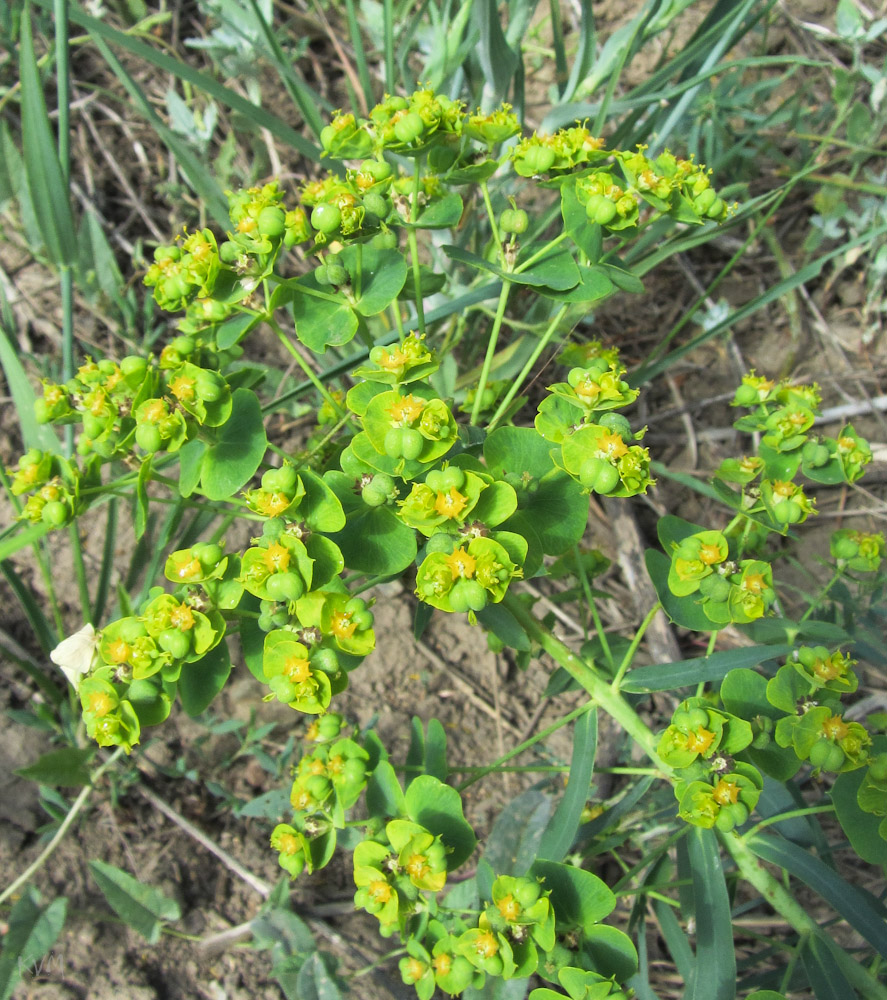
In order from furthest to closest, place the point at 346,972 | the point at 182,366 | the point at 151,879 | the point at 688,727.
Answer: the point at 151,879 → the point at 346,972 → the point at 182,366 → the point at 688,727

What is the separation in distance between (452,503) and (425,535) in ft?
0.47

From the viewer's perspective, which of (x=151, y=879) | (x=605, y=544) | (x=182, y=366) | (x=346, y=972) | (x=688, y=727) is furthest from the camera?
(x=605, y=544)

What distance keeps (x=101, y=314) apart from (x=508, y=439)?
171 cm

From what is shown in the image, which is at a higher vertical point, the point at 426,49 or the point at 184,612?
the point at 426,49

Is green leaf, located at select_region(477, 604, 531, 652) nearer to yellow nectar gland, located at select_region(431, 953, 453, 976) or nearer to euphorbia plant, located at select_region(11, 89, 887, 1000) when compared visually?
euphorbia plant, located at select_region(11, 89, 887, 1000)

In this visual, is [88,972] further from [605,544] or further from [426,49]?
[426,49]

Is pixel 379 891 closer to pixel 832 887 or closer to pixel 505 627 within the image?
pixel 505 627

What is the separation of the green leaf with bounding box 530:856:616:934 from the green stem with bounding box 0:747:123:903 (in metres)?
1.05

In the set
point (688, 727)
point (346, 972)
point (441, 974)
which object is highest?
point (688, 727)

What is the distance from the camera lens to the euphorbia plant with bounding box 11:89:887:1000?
3.97 ft

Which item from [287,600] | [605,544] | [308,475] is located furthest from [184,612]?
[605,544]

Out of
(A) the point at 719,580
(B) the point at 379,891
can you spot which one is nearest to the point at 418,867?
(B) the point at 379,891

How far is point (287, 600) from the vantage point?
1.25 metres

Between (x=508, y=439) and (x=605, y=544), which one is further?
(x=605, y=544)
